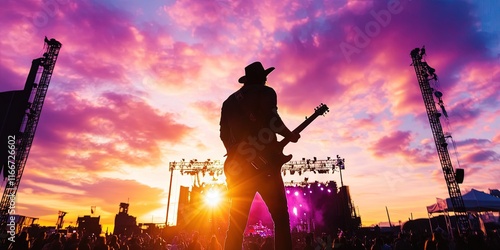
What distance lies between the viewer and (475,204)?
24922mm

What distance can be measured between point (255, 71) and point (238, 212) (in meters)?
1.33

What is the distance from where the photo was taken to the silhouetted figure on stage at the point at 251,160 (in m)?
2.10

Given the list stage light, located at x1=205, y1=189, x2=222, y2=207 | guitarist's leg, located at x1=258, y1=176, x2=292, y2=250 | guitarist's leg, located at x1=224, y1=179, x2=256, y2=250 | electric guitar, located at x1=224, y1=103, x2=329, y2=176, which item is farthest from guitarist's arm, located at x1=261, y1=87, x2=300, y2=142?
stage light, located at x1=205, y1=189, x2=222, y2=207

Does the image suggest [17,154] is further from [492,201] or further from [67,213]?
[492,201]

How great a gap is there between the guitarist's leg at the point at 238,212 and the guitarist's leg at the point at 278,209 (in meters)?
0.13

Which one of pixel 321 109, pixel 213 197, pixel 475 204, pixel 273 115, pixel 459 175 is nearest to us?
pixel 273 115

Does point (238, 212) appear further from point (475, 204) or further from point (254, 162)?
point (475, 204)

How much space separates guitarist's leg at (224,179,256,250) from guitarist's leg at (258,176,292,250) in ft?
0.41

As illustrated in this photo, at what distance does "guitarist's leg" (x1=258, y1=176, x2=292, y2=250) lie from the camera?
205 centimetres

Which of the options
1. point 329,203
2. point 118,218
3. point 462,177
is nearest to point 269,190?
point 462,177

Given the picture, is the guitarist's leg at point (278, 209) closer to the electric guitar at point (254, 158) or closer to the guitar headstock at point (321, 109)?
the electric guitar at point (254, 158)

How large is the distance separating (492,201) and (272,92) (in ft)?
108

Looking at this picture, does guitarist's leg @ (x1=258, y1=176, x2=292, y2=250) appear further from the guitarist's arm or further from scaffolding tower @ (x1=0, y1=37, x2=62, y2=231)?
scaffolding tower @ (x1=0, y1=37, x2=62, y2=231)

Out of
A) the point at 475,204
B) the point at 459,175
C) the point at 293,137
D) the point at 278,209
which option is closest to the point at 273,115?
the point at 293,137
